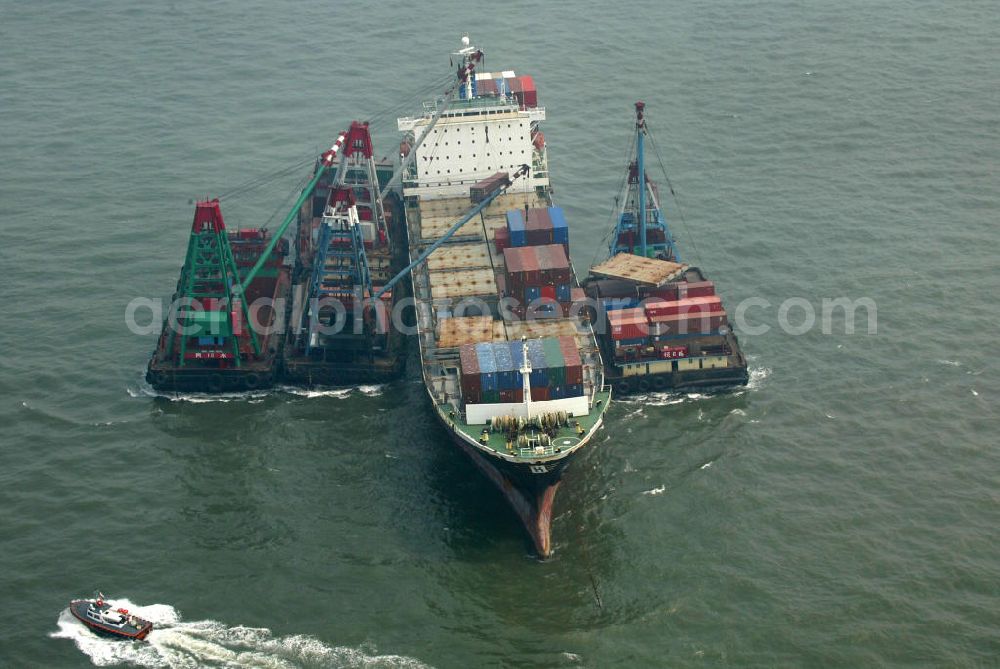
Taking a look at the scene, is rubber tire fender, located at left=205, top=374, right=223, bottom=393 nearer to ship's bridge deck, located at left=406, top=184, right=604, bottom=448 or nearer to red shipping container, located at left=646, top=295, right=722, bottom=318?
ship's bridge deck, located at left=406, top=184, right=604, bottom=448

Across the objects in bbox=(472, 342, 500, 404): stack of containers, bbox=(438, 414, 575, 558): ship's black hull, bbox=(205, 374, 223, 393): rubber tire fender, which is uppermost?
bbox=(472, 342, 500, 404): stack of containers

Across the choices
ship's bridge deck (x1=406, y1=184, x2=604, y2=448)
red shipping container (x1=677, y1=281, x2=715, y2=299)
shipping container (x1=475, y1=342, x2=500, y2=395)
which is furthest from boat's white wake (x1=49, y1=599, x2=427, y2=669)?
red shipping container (x1=677, y1=281, x2=715, y2=299)

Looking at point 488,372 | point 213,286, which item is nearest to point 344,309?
point 213,286

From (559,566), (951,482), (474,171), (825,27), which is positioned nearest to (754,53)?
(825,27)

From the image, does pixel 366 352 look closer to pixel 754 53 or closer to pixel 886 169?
pixel 886 169

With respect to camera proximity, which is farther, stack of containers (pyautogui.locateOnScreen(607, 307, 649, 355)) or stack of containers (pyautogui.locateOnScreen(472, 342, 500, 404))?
stack of containers (pyautogui.locateOnScreen(607, 307, 649, 355))

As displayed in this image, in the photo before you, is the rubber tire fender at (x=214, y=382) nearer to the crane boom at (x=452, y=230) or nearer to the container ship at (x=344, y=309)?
the container ship at (x=344, y=309)
